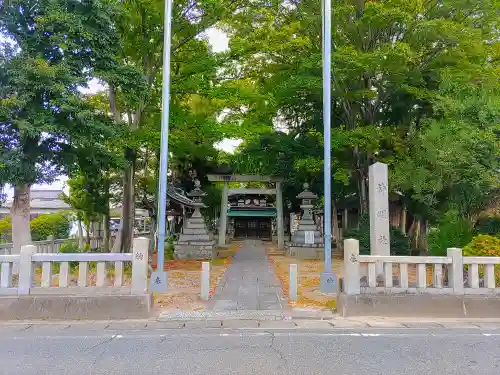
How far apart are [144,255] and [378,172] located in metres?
5.71

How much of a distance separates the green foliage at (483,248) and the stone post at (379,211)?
2.01 metres

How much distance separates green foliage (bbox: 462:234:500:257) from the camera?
911cm

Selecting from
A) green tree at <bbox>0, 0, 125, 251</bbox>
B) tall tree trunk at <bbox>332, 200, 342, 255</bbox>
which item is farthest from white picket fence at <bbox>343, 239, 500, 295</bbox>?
tall tree trunk at <bbox>332, 200, 342, 255</bbox>

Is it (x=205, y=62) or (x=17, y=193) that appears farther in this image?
(x=205, y=62)

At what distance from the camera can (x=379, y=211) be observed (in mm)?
9367

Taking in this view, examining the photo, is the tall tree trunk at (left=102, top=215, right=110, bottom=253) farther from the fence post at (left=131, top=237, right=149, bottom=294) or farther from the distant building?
the distant building

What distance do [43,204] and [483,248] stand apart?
136 feet

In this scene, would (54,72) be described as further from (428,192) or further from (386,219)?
(428,192)

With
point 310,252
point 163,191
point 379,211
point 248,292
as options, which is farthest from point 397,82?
point 163,191

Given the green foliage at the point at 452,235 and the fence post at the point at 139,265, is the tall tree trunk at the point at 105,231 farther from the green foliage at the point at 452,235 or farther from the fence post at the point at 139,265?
the green foliage at the point at 452,235

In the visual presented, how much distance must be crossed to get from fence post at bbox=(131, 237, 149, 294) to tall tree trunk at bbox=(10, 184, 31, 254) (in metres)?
6.35

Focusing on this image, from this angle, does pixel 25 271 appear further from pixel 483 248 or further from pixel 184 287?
pixel 483 248

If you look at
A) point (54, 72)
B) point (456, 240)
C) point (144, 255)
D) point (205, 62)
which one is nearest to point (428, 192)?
point (456, 240)

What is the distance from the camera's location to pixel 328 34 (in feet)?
30.2
